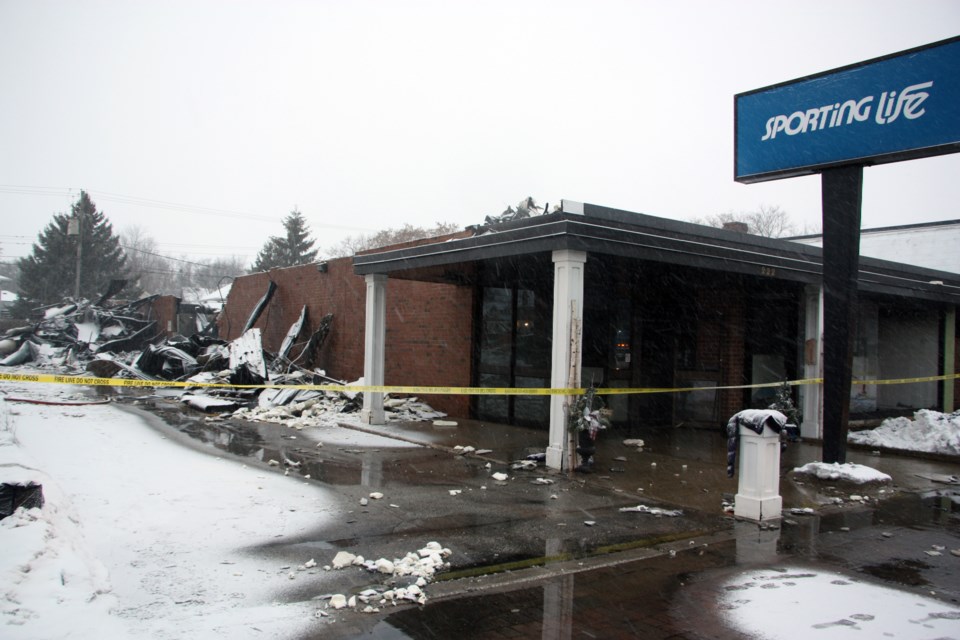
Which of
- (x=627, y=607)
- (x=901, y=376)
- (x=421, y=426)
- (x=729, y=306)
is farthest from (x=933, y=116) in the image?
(x=901, y=376)

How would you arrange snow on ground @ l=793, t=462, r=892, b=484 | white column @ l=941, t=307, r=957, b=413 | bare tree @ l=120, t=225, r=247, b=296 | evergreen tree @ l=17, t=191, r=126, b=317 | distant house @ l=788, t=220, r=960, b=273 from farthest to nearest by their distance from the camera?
bare tree @ l=120, t=225, r=247, b=296, evergreen tree @ l=17, t=191, r=126, b=317, distant house @ l=788, t=220, r=960, b=273, white column @ l=941, t=307, r=957, b=413, snow on ground @ l=793, t=462, r=892, b=484

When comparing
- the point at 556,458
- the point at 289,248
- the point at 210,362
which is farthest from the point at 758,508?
the point at 289,248

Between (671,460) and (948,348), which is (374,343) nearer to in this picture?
(671,460)

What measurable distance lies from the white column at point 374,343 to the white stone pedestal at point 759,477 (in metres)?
7.77

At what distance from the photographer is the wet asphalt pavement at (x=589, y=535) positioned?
4.56 meters

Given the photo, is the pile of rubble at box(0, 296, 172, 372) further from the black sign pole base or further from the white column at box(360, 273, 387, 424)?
the black sign pole base

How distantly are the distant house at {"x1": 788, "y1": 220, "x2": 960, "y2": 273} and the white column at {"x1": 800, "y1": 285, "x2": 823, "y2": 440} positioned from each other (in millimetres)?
8050

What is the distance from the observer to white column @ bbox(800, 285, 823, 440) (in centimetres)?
1266

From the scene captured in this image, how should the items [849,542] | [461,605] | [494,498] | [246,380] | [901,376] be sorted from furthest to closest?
[901,376] < [246,380] < [494,498] < [849,542] < [461,605]

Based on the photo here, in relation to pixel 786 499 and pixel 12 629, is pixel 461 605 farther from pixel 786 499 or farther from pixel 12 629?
pixel 786 499

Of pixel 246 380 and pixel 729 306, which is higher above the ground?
pixel 729 306

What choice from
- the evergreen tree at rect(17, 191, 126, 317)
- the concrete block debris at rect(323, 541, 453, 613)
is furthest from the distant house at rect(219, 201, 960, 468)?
the evergreen tree at rect(17, 191, 126, 317)

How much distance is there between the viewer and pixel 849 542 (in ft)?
21.3

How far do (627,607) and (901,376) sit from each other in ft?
53.9
